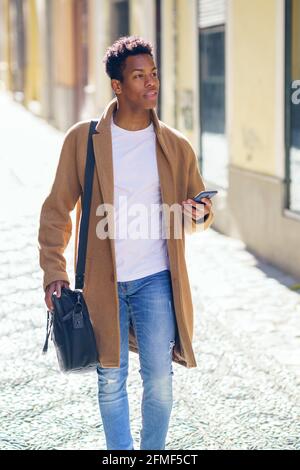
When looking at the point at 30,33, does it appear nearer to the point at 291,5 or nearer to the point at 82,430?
the point at 291,5

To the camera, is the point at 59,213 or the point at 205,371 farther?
the point at 205,371

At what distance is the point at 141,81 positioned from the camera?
11.7 feet

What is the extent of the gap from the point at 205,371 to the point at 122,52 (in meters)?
2.38

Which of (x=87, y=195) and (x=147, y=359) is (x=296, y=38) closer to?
(x=87, y=195)

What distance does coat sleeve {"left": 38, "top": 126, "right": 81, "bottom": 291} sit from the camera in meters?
3.62

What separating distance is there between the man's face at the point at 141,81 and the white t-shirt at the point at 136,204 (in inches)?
4.8

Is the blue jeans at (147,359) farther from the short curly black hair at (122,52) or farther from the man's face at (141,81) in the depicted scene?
the short curly black hair at (122,52)

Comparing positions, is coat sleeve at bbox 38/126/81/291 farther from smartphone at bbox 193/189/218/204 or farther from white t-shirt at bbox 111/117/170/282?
smartphone at bbox 193/189/218/204

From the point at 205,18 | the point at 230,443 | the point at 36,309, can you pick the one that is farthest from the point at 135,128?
the point at 205,18

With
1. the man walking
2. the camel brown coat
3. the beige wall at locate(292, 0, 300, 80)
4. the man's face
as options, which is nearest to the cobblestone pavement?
the man walking

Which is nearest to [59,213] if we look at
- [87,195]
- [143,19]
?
[87,195]

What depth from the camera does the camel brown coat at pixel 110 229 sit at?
3.57 meters

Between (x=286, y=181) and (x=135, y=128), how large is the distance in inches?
202

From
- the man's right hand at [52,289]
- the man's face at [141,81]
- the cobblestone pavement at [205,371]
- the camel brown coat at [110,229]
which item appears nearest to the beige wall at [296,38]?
the cobblestone pavement at [205,371]
